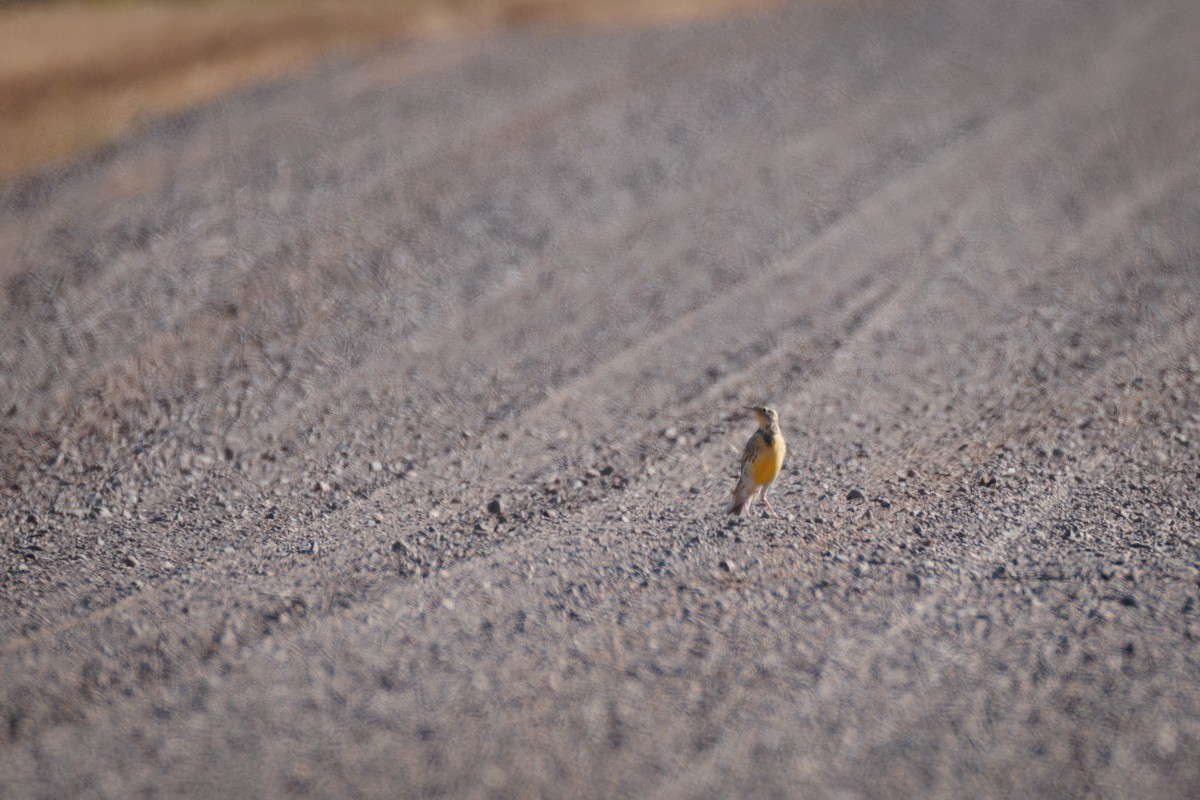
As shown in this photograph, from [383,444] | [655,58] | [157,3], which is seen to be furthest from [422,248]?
[157,3]

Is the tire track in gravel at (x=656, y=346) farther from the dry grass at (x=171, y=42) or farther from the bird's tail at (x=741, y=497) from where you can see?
the dry grass at (x=171, y=42)

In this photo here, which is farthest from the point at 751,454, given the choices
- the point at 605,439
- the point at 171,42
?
the point at 171,42

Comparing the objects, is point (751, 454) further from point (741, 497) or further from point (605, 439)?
point (605, 439)

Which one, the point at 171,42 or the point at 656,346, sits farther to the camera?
the point at 171,42

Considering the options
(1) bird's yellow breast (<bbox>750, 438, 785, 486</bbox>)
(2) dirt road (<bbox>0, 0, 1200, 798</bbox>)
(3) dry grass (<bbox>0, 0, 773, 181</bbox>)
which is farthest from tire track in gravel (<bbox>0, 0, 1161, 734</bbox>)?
(3) dry grass (<bbox>0, 0, 773, 181</bbox>)

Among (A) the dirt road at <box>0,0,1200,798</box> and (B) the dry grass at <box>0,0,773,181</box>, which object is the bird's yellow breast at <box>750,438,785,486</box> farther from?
(B) the dry grass at <box>0,0,773,181</box>

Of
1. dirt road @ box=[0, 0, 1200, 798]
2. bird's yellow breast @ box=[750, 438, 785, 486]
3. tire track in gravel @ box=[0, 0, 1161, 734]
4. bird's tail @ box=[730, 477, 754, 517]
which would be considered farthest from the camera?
tire track in gravel @ box=[0, 0, 1161, 734]
